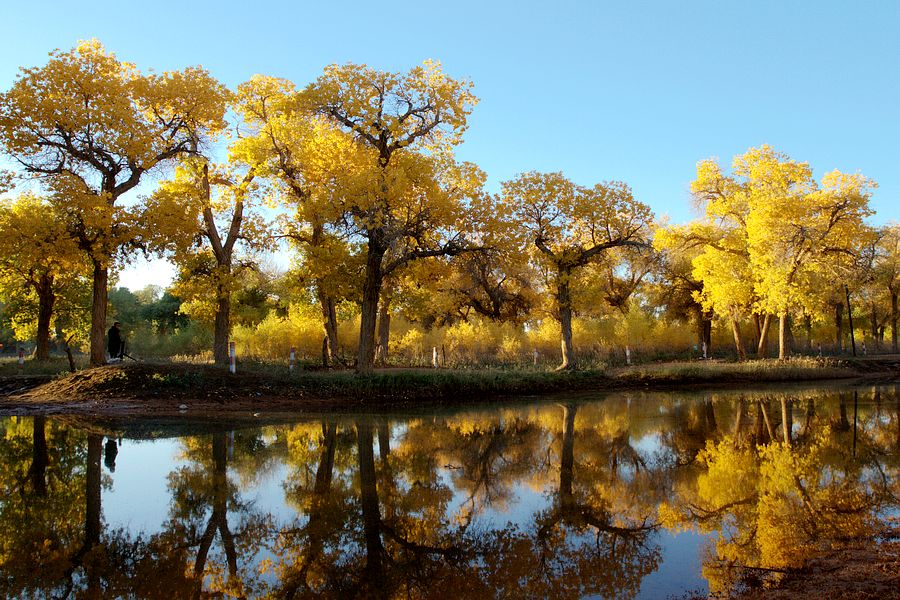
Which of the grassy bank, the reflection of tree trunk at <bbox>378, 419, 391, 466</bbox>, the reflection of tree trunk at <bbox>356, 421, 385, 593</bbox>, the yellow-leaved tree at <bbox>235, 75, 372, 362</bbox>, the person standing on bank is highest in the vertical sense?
the yellow-leaved tree at <bbox>235, 75, 372, 362</bbox>

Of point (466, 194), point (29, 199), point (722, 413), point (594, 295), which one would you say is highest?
point (29, 199)

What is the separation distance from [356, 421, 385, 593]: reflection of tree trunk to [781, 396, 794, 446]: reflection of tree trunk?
7421mm

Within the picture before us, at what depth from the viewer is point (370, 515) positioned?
6512mm

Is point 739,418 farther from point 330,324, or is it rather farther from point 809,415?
point 330,324

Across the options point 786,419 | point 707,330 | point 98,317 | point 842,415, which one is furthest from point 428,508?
point 707,330

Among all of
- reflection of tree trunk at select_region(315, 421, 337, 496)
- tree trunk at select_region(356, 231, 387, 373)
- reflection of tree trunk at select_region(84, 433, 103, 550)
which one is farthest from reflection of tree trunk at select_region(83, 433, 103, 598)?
tree trunk at select_region(356, 231, 387, 373)

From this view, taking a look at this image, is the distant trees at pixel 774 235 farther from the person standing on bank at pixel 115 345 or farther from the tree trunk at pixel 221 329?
the person standing on bank at pixel 115 345

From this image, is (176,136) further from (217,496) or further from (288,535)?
(288,535)

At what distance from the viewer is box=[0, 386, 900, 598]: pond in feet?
16.0

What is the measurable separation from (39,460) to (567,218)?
2073 cm

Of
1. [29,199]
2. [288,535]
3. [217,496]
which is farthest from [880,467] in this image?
[29,199]

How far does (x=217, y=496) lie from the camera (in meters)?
7.28

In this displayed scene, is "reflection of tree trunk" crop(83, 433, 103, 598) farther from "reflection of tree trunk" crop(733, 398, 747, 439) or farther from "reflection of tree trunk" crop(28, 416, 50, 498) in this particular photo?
"reflection of tree trunk" crop(733, 398, 747, 439)

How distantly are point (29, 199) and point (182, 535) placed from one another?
27.7m
